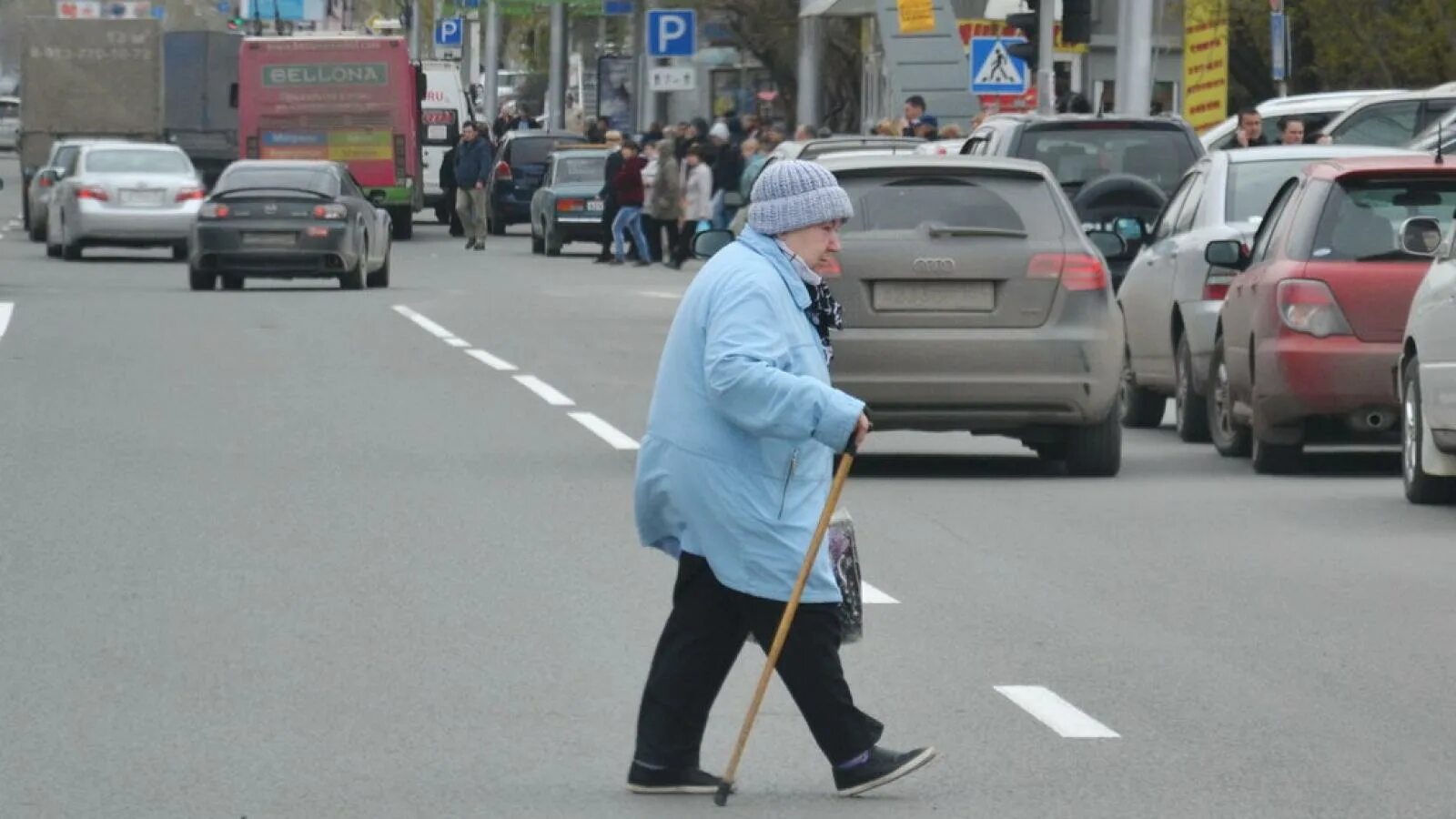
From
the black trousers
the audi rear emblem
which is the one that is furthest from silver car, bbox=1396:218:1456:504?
the black trousers

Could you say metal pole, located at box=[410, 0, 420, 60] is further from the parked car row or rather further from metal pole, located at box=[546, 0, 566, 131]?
the parked car row

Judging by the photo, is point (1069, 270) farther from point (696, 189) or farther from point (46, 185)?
point (46, 185)

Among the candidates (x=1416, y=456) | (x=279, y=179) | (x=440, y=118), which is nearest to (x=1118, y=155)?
(x=1416, y=456)

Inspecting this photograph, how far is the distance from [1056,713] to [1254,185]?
403 inches

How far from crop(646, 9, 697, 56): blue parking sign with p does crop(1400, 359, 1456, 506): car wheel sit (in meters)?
42.1

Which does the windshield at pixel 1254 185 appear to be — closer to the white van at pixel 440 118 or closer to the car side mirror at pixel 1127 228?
the car side mirror at pixel 1127 228

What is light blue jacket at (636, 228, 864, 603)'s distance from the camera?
24.1 feet

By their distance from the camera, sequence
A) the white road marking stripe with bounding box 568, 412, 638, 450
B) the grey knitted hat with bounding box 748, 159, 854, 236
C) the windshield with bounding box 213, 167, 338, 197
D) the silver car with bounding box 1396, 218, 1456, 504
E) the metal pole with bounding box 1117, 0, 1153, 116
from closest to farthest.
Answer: the grey knitted hat with bounding box 748, 159, 854, 236, the silver car with bounding box 1396, 218, 1456, 504, the white road marking stripe with bounding box 568, 412, 638, 450, the windshield with bounding box 213, 167, 338, 197, the metal pole with bounding box 1117, 0, 1153, 116

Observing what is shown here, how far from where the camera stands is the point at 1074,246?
50.7 ft

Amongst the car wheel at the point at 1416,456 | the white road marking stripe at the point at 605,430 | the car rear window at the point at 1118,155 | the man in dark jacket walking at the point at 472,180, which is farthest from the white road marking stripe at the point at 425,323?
the man in dark jacket walking at the point at 472,180

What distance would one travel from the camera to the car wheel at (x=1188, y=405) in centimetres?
1812

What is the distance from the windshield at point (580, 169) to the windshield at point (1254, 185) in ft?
92.5

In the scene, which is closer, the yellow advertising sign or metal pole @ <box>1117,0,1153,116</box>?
metal pole @ <box>1117,0,1153,116</box>

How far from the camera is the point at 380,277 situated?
117 feet
